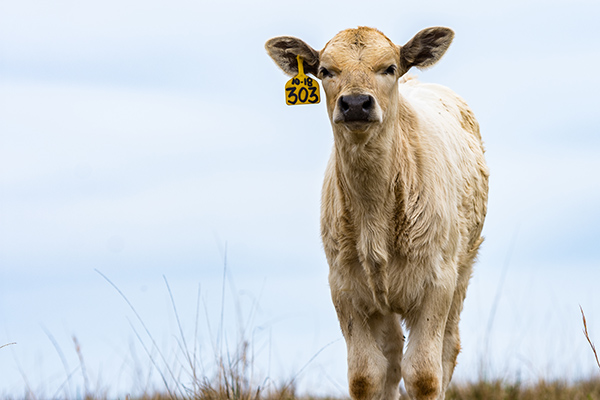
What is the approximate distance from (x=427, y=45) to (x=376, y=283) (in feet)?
6.09

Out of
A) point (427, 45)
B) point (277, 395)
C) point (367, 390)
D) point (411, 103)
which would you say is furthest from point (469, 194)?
point (277, 395)

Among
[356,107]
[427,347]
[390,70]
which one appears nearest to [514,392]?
[427,347]

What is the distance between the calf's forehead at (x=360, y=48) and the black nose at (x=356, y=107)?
1.71 feet

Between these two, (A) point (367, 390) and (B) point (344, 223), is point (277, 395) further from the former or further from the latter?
(B) point (344, 223)

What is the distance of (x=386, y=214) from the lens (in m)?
5.97

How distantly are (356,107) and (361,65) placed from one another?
0.56 m

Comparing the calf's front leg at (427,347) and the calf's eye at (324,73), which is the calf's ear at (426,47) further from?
the calf's front leg at (427,347)

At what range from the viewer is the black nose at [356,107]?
5180mm

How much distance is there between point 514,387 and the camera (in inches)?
321

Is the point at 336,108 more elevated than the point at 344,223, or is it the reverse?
the point at 336,108

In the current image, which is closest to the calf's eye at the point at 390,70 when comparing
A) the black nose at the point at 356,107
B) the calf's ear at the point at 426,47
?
the calf's ear at the point at 426,47

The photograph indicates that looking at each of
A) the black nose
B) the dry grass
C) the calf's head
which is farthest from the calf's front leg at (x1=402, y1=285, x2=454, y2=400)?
the dry grass

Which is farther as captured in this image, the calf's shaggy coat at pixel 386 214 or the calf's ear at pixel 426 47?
the calf's ear at pixel 426 47

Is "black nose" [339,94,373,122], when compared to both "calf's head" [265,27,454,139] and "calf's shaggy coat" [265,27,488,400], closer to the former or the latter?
"calf's head" [265,27,454,139]
